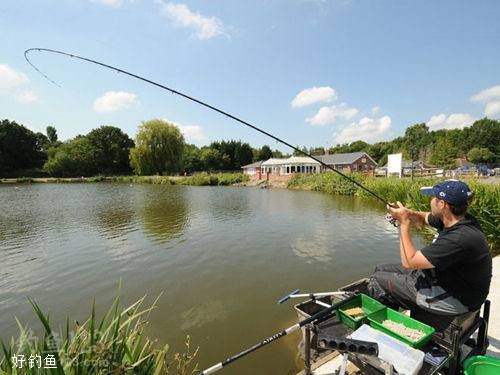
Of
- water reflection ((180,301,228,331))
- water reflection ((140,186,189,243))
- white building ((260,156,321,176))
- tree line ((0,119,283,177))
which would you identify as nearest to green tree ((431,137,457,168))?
white building ((260,156,321,176))

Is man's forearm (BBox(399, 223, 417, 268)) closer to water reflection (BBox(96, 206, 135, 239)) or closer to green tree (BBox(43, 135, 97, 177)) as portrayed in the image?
water reflection (BBox(96, 206, 135, 239))

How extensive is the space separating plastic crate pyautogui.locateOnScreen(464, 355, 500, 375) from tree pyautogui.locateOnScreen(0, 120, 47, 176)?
280ft

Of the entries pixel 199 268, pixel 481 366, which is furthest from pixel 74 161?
pixel 481 366

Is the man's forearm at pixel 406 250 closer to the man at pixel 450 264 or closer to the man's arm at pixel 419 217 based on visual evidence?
the man at pixel 450 264

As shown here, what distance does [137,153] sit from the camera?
5750cm

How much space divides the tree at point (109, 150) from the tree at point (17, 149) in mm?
13016

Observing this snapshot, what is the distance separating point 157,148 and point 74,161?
25321 mm

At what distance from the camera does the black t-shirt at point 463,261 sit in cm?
280

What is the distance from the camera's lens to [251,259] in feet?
30.8

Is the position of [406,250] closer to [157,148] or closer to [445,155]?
[157,148]

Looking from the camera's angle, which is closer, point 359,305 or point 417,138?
point 359,305

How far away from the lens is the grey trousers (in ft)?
9.69

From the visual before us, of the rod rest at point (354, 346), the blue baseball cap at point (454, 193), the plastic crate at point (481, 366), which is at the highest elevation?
the blue baseball cap at point (454, 193)

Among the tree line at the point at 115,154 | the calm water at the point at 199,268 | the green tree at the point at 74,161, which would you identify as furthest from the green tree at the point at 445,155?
the green tree at the point at 74,161
